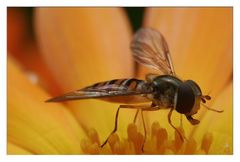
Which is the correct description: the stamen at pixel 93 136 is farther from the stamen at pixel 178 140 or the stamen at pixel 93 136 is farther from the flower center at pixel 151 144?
the stamen at pixel 178 140

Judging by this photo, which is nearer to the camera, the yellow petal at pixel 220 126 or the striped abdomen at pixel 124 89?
the striped abdomen at pixel 124 89

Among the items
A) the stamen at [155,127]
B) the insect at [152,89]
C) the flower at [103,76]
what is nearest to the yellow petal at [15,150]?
the flower at [103,76]

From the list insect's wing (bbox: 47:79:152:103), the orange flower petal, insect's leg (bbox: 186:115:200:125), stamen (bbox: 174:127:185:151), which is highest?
the orange flower petal

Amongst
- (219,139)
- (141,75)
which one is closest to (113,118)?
(141,75)

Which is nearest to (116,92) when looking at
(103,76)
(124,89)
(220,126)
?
(124,89)

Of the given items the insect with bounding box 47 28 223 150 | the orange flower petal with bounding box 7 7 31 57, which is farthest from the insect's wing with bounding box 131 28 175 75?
the orange flower petal with bounding box 7 7 31 57

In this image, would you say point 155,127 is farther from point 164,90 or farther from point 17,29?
point 17,29

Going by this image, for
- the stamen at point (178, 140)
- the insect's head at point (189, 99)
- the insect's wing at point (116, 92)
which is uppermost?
the insect's wing at point (116, 92)

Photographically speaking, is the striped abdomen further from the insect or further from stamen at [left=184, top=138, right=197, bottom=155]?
stamen at [left=184, top=138, right=197, bottom=155]
